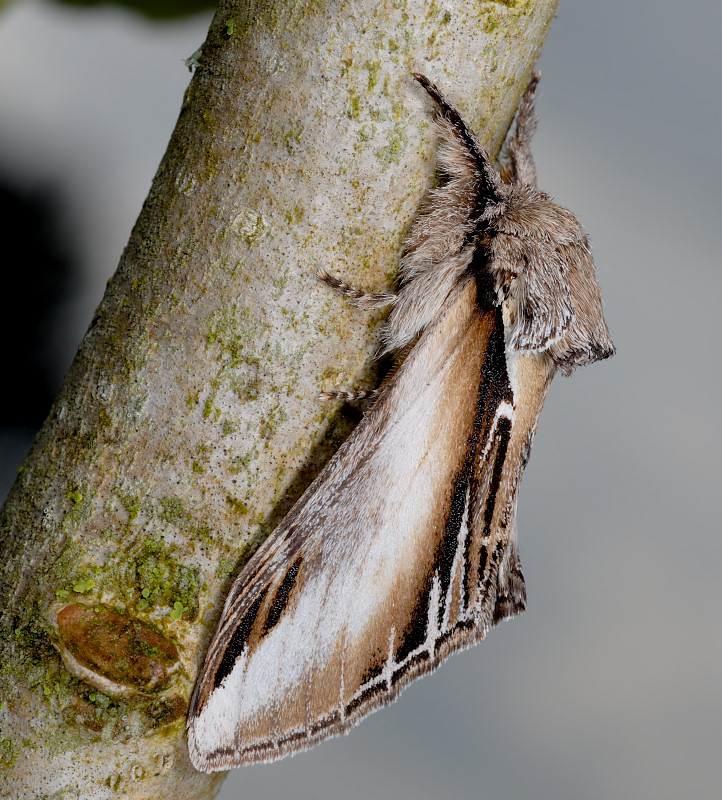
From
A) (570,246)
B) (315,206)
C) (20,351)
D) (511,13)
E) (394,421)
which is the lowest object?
(20,351)

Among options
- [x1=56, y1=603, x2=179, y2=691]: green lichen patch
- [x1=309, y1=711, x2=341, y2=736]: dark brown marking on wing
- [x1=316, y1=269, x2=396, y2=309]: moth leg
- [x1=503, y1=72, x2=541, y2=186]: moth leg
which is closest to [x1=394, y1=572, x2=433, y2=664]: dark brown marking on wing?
[x1=309, y1=711, x2=341, y2=736]: dark brown marking on wing

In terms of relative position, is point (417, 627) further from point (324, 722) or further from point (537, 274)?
point (537, 274)

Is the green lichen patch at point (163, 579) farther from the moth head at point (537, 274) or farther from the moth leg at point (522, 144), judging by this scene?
the moth leg at point (522, 144)

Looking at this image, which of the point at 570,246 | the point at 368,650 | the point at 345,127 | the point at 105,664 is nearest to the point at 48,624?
the point at 105,664

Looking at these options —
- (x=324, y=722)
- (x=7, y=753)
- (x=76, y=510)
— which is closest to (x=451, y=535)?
(x=324, y=722)

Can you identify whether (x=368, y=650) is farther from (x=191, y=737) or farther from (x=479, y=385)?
(x=479, y=385)

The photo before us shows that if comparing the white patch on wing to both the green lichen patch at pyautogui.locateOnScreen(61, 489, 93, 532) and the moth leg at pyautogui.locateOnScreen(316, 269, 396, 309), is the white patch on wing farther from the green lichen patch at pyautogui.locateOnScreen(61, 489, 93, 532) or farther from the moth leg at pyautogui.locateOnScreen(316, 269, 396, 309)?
the green lichen patch at pyautogui.locateOnScreen(61, 489, 93, 532)

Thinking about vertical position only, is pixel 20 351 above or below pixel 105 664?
below
